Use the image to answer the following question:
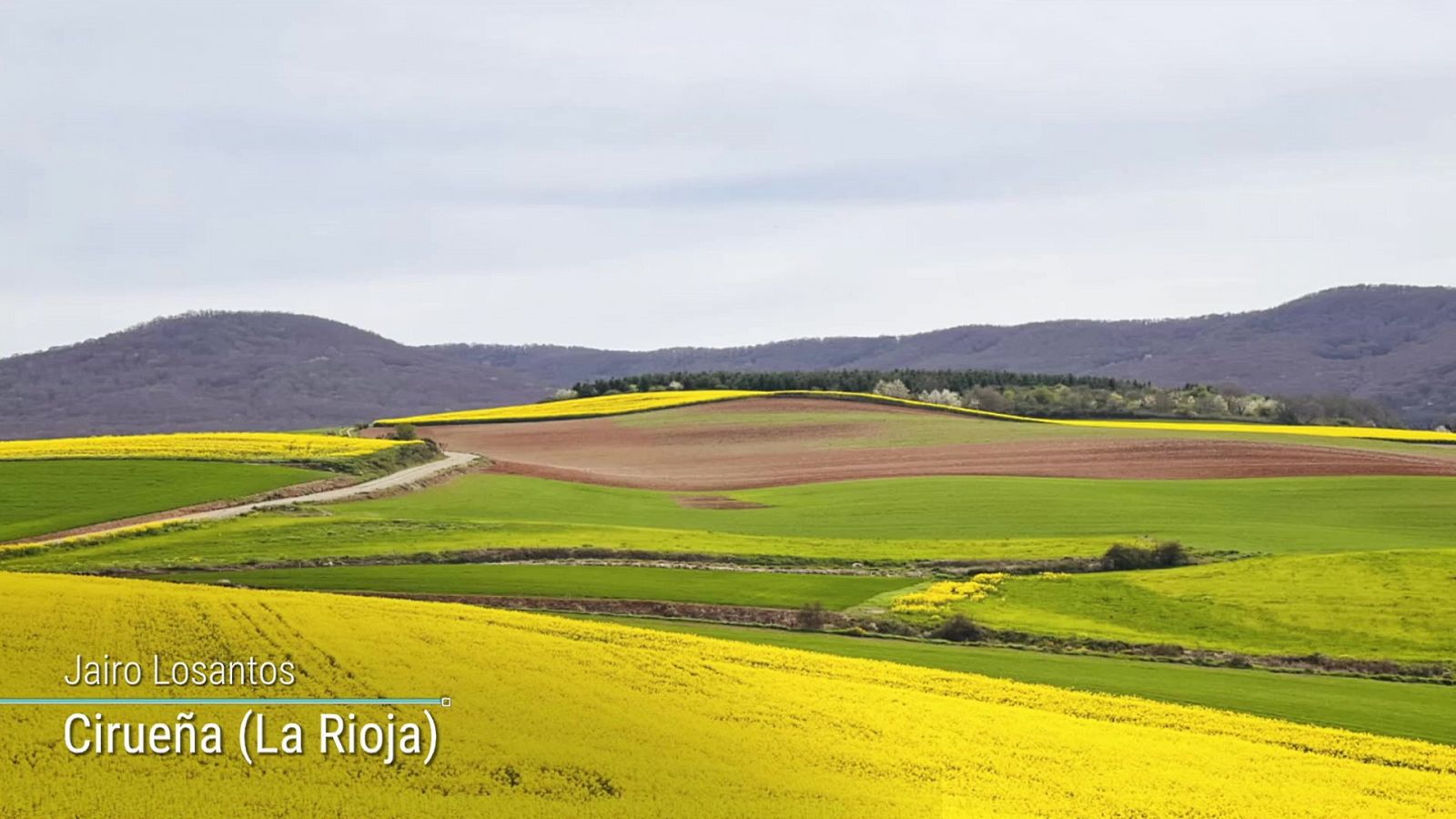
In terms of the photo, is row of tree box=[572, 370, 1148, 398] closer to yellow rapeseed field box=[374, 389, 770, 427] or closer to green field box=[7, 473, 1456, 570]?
yellow rapeseed field box=[374, 389, 770, 427]

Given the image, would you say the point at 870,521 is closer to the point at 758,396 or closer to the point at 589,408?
the point at 758,396

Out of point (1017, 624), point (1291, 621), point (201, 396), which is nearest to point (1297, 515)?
point (1291, 621)

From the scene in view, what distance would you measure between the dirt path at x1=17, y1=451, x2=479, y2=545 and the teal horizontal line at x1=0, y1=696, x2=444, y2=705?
2964 cm

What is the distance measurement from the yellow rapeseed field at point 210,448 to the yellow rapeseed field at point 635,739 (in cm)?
4369

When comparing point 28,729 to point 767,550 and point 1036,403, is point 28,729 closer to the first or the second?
point 767,550

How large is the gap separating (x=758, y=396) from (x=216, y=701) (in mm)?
93766

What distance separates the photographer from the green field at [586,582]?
119 ft

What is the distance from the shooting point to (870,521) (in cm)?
5581

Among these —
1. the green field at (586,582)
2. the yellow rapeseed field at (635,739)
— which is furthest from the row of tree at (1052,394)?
the yellow rapeseed field at (635,739)

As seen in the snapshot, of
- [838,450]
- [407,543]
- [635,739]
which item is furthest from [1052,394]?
[635,739]

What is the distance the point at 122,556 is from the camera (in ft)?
134

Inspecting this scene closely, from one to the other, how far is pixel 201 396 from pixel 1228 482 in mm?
164422

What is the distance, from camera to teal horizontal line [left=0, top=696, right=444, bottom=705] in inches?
652

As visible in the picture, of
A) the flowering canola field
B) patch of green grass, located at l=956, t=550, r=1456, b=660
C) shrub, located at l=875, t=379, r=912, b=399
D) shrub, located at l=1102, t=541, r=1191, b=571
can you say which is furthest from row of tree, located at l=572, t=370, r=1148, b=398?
patch of green grass, located at l=956, t=550, r=1456, b=660
